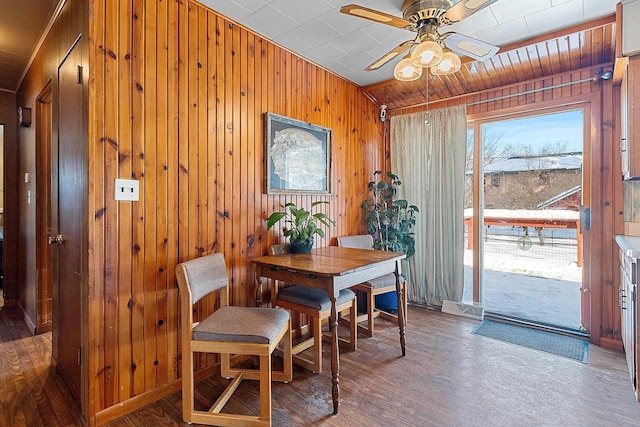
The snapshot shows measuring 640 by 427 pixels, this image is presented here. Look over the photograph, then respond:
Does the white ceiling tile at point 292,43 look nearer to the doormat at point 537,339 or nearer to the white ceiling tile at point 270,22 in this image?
the white ceiling tile at point 270,22

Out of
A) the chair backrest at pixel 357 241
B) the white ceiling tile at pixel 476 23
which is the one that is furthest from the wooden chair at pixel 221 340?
the white ceiling tile at pixel 476 23

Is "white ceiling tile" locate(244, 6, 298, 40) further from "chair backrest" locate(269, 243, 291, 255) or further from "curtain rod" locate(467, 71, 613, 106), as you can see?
"curtain rod" locate(467, 71, 613, 106)

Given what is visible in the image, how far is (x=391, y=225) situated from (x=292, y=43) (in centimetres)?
213

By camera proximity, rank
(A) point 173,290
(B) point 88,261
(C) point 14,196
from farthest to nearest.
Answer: (C) point 14,196 → (A) point 173,290 → (B) point 88,261

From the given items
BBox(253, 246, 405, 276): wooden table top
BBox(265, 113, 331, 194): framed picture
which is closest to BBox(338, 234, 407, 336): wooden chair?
BBox(253, 246, 405, 276): wooden table top

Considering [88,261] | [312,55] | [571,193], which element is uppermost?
[312,55]

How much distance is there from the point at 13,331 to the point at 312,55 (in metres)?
3.85

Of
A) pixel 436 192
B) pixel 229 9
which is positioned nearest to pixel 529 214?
pixel 436 192

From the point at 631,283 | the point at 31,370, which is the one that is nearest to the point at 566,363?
the point at 631,283

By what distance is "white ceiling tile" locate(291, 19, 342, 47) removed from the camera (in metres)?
2.49

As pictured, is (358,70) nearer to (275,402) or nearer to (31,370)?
(275,402)

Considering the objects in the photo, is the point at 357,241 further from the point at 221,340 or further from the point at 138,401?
the point at 138,401

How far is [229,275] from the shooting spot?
8.02ft

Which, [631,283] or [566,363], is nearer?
[631,283]
